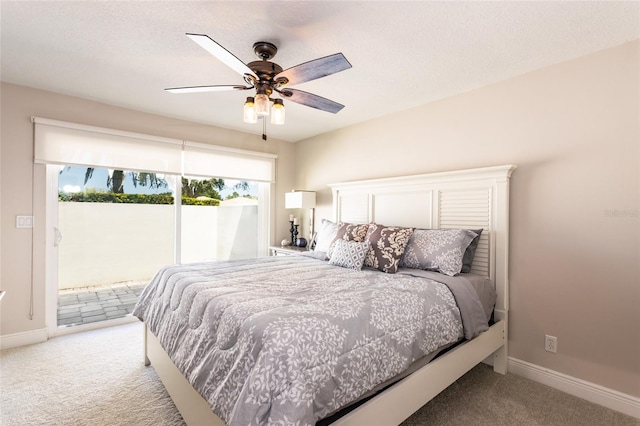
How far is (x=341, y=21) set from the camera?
182 cm

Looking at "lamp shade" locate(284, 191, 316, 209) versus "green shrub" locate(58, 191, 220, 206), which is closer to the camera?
"green shrub" locate(58, 191, 220, 206)

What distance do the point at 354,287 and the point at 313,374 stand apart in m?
0.80

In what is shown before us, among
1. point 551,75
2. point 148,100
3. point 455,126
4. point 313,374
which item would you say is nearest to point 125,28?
point 148,100

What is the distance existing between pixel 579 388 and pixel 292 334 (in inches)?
90.2

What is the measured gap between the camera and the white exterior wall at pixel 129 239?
10.6 feet

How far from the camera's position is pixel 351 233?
2.90 meters

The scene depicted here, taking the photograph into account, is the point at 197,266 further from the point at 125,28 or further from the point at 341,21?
the point at 341,21

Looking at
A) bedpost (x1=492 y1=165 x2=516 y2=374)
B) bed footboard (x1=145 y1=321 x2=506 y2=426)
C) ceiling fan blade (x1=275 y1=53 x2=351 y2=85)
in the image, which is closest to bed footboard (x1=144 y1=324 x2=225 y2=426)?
bed footboard (x1=145 y1=321 x2=506 y2=426)

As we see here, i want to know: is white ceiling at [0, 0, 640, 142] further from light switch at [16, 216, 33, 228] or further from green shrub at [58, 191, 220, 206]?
light switch at [16, 216, 33, 228]

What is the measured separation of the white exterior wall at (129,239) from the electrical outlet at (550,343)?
3.81m

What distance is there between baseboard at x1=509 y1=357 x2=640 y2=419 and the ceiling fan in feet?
8.45

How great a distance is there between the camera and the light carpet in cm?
185

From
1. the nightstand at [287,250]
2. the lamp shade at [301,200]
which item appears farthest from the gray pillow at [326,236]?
the lamp shade at [301,200]

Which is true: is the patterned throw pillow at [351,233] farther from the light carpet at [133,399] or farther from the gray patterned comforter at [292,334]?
the light carpet at [133,399]
